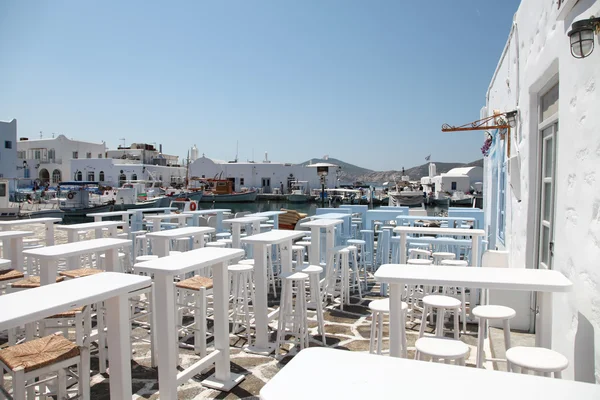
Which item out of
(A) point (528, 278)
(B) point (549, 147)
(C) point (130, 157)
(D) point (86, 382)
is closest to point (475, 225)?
(B) point (549, 147)

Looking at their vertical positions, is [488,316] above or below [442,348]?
above

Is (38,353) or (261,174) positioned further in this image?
(261,174)

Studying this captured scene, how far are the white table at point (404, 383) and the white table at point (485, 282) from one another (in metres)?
1.10

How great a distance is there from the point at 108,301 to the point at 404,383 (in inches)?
85.6

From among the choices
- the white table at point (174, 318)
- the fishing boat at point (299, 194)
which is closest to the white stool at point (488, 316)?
the white table at point (174, 318)

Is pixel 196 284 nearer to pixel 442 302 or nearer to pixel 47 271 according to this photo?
pixel 47 271

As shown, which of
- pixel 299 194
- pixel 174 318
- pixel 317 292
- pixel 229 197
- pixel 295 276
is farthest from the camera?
pixel 299 194

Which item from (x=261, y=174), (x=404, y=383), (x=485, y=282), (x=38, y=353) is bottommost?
(x=38, y=353)

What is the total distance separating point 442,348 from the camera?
2639 millimetres

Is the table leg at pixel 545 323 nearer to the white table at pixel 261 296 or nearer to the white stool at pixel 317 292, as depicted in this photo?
the white stool at pixel 317 292

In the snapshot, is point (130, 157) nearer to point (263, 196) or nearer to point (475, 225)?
point (263, 196)

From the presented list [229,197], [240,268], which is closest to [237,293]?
[240,268]

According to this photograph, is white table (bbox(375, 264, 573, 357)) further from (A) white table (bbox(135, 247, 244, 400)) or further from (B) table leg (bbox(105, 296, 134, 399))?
(B) table leg (bbox(105, 296, 134, 399))

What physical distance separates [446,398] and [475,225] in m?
7.56
